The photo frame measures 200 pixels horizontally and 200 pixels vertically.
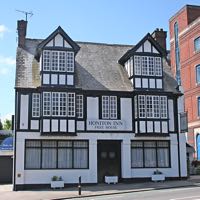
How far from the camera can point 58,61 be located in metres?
27.1

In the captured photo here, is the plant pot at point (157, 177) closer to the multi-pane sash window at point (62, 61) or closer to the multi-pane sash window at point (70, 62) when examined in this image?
the multi-pane sash window at point (70, 62)

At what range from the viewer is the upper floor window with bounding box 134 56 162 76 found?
28719 mm

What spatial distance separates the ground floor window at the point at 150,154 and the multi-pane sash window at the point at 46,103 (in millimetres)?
6662

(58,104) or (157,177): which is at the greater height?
(58,104)

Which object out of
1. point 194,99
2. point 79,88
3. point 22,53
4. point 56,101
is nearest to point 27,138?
point 56,101

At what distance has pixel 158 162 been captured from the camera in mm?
28391

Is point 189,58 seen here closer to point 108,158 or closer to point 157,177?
point 108,158

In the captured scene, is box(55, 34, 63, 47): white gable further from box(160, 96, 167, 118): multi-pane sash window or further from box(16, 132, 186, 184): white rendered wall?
box(160, 96, 167, 118): multi-pane sash window

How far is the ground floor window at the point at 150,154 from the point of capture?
28.1m

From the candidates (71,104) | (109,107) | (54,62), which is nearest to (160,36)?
(109,107)

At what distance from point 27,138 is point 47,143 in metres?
1.50

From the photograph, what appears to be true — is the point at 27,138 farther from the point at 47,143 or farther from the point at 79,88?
the point at 79,88

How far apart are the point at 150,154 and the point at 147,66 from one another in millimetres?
6563

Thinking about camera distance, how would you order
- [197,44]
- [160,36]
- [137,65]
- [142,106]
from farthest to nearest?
[197,44]
[160,36]
[137,65]
[142,106]
